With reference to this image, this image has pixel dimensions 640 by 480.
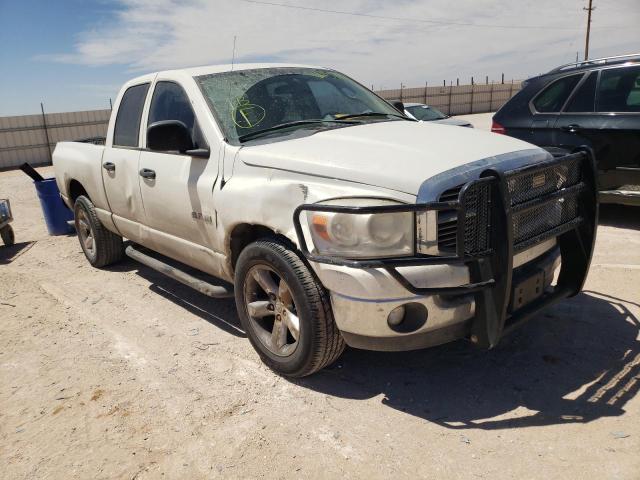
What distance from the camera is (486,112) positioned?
38.8 m

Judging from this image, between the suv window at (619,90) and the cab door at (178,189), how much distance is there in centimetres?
455

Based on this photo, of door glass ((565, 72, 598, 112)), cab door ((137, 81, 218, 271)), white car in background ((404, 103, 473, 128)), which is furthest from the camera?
white car in background ((404, 103, 473, 128))

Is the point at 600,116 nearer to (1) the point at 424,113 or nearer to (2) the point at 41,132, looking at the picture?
(1) the point at 424,113

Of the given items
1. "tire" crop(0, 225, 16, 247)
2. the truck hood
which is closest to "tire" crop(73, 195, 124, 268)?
"tire" crop(0, 225, 16, 247)

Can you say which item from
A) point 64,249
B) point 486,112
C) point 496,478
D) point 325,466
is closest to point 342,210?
A: point 325,466

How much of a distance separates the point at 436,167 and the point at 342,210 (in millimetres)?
560

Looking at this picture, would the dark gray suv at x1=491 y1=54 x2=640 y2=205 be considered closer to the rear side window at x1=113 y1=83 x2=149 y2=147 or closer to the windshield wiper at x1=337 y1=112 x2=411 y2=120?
the windshield wiper at x1=337 y1=112 x2=411 y2=120

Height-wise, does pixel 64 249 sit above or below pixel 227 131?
below

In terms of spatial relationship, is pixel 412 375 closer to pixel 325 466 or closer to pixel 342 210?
pixel 325 466

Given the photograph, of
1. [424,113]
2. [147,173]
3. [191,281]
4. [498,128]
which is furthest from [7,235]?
[424,113]

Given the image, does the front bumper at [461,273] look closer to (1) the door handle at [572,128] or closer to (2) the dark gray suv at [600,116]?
(2) the dark gray suv at [600,116]

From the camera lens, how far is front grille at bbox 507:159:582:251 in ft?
8.88

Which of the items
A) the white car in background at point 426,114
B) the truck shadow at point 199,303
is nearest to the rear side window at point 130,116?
the truck shadow at point 199,303

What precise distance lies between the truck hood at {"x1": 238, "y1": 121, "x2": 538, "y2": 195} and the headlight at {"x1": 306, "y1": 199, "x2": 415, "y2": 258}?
16 centimetres
